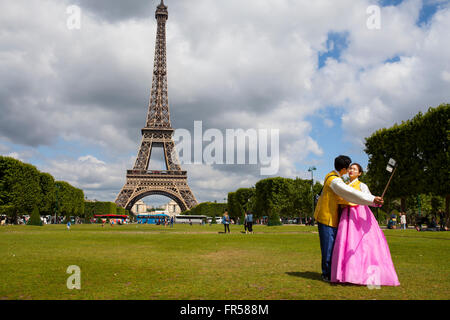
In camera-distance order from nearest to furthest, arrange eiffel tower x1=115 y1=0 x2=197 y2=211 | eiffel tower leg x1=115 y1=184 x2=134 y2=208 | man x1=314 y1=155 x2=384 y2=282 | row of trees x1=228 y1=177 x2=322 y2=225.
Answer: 1. man x1=314 y1=155 x2=384 y2=282
2. row of trees x1=228 y1=177 x2=322 y2=225
3. eiffel tower leg x1=115 y1=184 x2=134 y2=208
4. eiffel tower x1=115 y1=0 x2=197 y2=211

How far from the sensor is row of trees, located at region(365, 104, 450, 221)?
98.7ft

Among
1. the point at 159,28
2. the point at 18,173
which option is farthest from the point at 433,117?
the point at 159,28

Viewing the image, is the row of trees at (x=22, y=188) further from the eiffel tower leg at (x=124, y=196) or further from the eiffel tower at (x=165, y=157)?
the eiffel tower at (x=165, y=157)

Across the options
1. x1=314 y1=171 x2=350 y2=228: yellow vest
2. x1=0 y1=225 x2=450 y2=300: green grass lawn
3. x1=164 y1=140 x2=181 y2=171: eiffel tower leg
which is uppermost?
x1=164 y1=140 x2=181 y2=171: eiffel tower leg

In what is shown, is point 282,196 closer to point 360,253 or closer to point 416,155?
point 416,155

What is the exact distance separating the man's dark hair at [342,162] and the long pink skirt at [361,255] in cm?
84

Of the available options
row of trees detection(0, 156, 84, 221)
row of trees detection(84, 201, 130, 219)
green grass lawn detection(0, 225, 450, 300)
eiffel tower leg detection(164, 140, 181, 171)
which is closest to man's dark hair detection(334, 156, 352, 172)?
green grass lawn detection(0, 225, 450, 300)

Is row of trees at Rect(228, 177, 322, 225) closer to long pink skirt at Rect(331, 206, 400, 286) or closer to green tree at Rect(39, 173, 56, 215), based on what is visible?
green tree at Rect(39, 173, 56, 215)

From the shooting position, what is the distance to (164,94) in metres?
91.4

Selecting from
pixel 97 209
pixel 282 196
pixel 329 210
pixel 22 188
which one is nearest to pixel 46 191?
pixel 22 188

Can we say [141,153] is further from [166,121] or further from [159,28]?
[159,28]

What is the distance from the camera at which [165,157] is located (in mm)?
89500

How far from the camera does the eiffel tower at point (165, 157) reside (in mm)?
83875

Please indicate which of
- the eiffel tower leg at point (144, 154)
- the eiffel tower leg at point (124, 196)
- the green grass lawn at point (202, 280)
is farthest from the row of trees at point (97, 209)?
the green grass lawn at point (202, 280)
